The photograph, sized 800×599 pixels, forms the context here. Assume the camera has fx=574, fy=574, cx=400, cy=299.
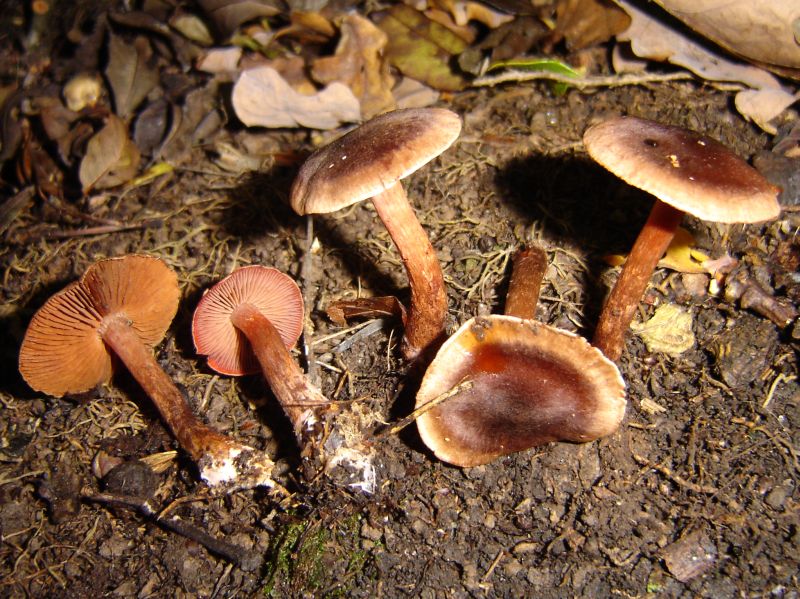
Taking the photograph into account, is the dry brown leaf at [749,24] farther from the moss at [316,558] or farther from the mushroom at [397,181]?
the moss at [316,558]

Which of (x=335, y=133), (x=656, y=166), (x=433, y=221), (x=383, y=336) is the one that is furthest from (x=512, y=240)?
(x=335, y=133)

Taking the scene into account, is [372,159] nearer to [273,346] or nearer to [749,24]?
[273,346]

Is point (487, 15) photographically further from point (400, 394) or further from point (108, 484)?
point (108, 484)

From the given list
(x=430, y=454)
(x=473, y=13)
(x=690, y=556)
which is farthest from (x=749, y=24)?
(x=430, y=454)

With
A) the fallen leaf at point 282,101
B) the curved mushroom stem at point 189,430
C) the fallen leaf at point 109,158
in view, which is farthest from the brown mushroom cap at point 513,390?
the fallen leaf at point 109,158

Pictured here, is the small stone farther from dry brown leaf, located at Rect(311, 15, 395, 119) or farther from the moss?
dry brown leaf, located at Rect(311, 15, 395, 119)

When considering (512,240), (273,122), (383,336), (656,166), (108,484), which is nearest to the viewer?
(656,166)
